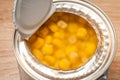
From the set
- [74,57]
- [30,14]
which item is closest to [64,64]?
[74,57]

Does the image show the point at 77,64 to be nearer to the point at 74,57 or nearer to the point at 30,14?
the point at 74,57

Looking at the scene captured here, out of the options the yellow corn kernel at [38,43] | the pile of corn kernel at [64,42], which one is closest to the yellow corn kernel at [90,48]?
the pile of corn kernel at [64,42]

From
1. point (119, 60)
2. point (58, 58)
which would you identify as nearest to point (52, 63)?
point (58, 58)

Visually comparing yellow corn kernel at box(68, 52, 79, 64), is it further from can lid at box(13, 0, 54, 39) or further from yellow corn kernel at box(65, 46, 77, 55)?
can lid at box(13, 0, 54, 39)

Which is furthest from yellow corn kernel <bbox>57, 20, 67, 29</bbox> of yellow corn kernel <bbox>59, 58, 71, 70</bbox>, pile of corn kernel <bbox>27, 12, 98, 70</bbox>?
yellow corn kernel <bbox>59, 58, 71, 70</bbox>

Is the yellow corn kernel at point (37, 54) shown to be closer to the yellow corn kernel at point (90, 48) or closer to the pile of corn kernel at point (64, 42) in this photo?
the pile of corn kernel at point (64, 42)

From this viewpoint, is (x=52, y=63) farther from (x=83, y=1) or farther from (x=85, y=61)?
(x=83, y=1)
